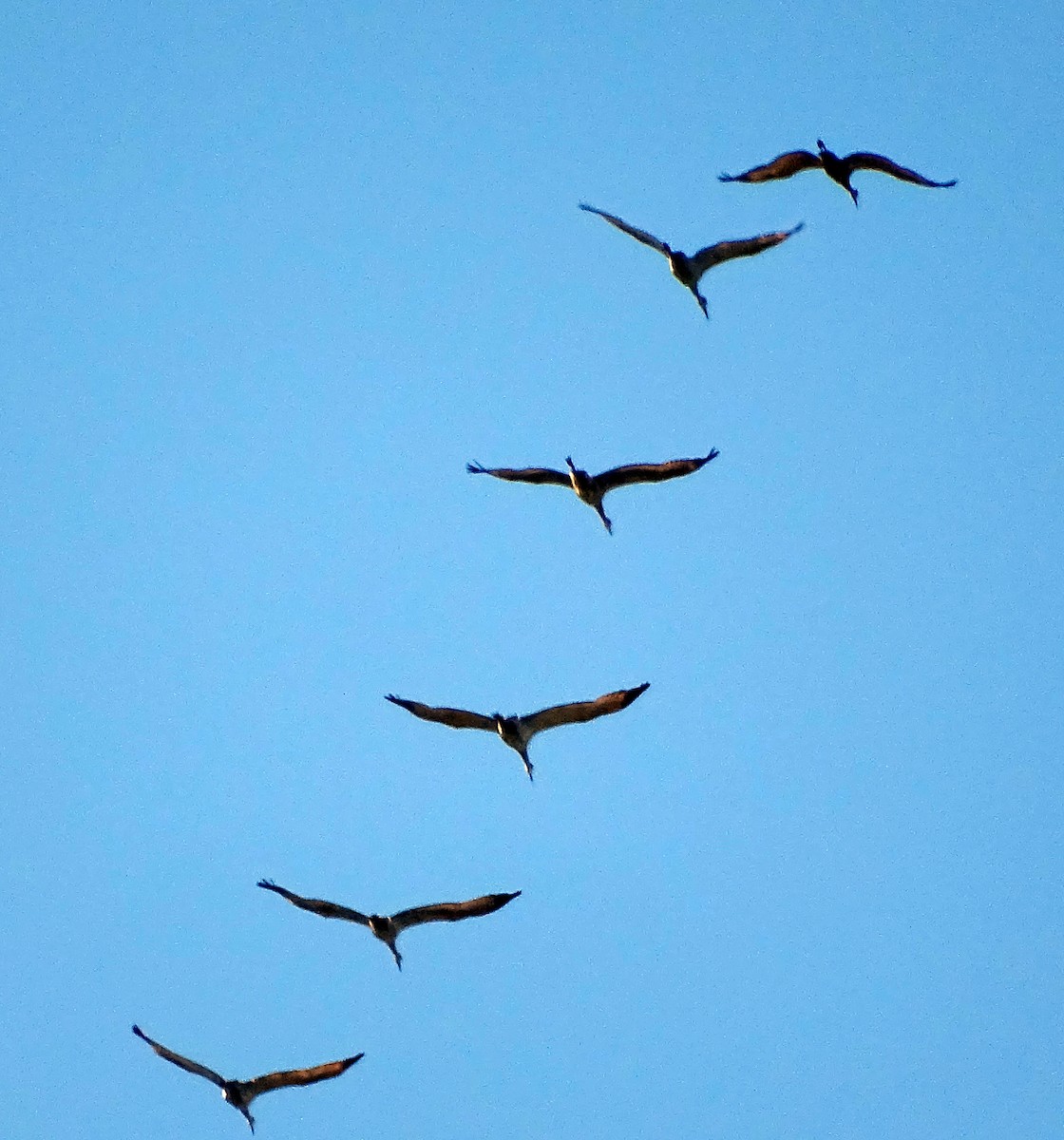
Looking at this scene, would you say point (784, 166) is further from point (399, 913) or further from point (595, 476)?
point (399, 913)

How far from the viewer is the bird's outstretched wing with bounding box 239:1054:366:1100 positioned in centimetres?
2464

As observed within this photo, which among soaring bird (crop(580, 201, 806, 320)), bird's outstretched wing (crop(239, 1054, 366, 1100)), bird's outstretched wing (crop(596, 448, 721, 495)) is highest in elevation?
soaring bird (crop(580, 201, 806, 320))

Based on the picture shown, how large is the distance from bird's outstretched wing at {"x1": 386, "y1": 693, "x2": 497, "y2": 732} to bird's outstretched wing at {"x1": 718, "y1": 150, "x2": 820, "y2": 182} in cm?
508

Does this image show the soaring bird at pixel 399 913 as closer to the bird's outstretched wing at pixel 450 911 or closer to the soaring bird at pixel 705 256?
the bird's outstretched wing at pixel 450 911

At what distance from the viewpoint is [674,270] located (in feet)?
86.2

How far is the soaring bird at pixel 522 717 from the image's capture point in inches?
984

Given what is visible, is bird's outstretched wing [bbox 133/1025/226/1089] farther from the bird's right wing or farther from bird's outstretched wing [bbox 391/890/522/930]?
the bird's right wing

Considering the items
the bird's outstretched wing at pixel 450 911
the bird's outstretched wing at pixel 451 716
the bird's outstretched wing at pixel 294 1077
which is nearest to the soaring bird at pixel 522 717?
the bird's outstretched wing at pixel 451 716

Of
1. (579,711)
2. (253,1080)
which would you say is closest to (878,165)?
(579,711)

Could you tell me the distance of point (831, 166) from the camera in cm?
2567

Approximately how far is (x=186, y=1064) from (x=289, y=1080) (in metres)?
1.48

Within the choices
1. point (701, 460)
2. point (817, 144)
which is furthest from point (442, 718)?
point (817, 144)

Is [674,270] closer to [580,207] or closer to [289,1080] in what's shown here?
[580,207]

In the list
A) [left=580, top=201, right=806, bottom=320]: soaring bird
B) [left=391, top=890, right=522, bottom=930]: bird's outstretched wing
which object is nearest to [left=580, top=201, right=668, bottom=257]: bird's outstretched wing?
[left=580, top=201, right=806, bottom=320]: soaring bird
